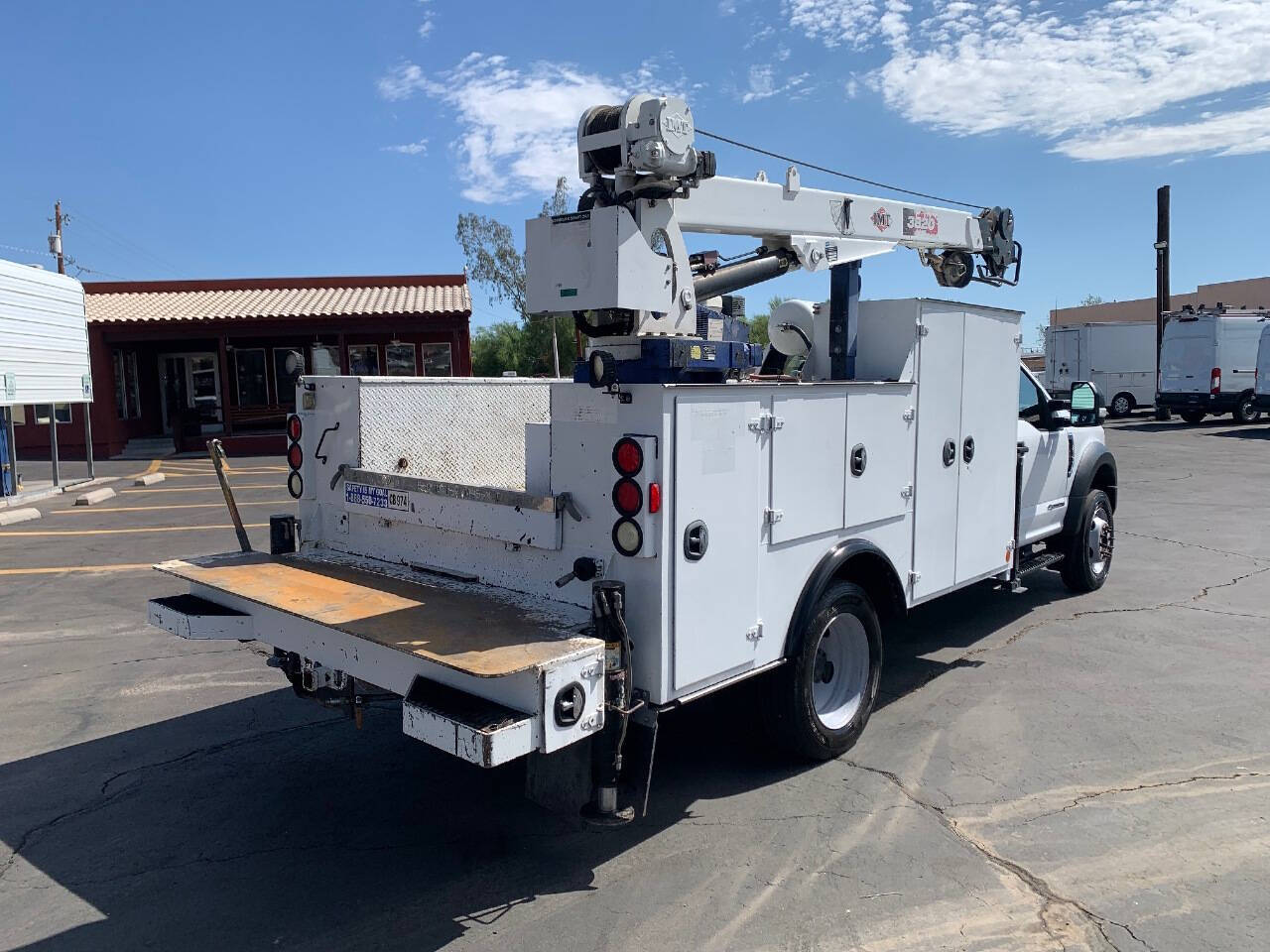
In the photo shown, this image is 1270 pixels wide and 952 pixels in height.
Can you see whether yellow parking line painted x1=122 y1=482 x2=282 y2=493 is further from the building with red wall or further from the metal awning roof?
the metal awning roof

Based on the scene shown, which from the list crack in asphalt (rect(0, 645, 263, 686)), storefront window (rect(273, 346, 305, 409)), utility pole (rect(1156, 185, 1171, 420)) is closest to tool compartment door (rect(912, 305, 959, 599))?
crack in asphalt (rect(0, 645, 263, 686))

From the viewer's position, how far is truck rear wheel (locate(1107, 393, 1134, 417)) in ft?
106

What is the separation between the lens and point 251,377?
27766 millimetres

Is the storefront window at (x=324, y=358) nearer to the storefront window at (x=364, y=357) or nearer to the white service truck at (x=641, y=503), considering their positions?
the storefront window at (x=364, y=357)

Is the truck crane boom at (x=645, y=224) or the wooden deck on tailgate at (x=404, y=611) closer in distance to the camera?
the wooden deck on tailgate at (x=404, y=611)

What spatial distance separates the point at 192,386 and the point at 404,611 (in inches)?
1082

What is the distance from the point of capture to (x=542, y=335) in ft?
129

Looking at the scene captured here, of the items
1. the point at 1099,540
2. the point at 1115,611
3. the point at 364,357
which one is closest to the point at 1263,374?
the point at 1099,540

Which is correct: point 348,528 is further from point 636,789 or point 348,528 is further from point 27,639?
point 27,639

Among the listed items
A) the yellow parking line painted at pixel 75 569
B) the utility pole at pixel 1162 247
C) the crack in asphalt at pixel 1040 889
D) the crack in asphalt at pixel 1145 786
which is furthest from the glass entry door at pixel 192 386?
the utility pole at pixel 1162 247

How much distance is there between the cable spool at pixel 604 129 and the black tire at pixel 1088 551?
5.42 meters

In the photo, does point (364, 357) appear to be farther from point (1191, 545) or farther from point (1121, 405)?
point (1121, 405)

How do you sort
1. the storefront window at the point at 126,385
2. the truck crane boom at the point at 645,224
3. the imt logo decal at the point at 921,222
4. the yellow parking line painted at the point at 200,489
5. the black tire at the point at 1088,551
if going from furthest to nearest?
the storefront window at the point at 126,385, the yellow parking line painted at the point at 200,489, the black tire at the point at 1088,551, the imt logo decal at the point at 921,222, the truck crane boom at the point at 645,224

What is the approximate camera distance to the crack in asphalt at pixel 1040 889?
11.0 ft
